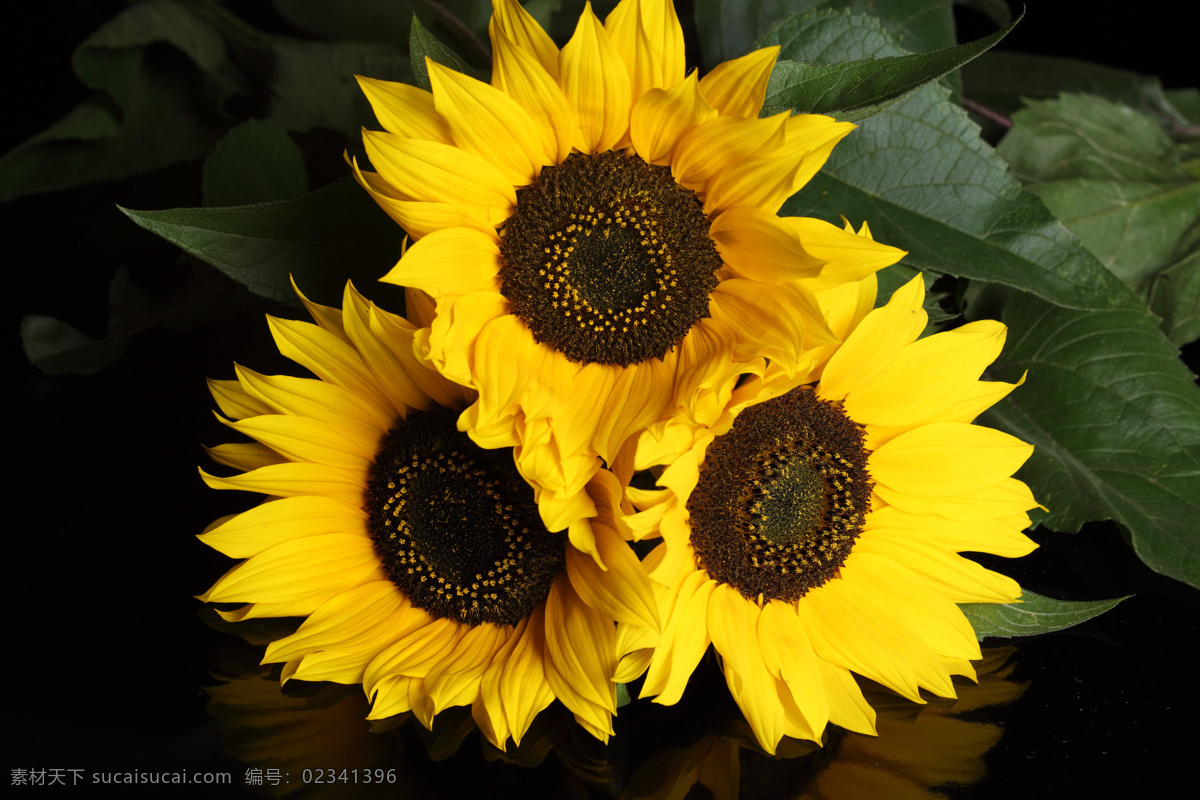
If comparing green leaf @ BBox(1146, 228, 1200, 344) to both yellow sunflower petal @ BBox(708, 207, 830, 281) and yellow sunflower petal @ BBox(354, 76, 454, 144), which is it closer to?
yellow sunflower petal @ BBox(708, 207, 830, 281)

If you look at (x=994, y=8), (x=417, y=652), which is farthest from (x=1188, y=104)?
(x=417, y=652)

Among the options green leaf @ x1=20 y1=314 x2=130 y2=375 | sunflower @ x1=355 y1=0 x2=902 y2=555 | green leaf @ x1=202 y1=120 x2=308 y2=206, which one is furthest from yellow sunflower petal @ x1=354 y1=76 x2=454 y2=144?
green leaf @ x1=20 y1=314 x2=130 y2=375

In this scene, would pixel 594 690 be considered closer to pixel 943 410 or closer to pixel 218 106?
pixel 943 410

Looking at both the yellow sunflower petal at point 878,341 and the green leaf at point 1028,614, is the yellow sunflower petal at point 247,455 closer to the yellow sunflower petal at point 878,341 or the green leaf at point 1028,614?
the yellow sunflower petal at point 878,341

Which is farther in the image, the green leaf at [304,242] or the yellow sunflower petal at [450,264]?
the green leaf at [304,242]

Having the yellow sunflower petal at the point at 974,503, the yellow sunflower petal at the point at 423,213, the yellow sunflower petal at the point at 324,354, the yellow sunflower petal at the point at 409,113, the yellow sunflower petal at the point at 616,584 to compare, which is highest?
the yellow sunflower petal at the point at 409,113

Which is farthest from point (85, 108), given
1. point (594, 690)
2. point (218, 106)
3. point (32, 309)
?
point (594, 690)

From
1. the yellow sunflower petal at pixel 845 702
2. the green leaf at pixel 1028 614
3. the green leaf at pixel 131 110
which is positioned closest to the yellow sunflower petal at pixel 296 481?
the yellow sunflower petal at pixel 845 702
